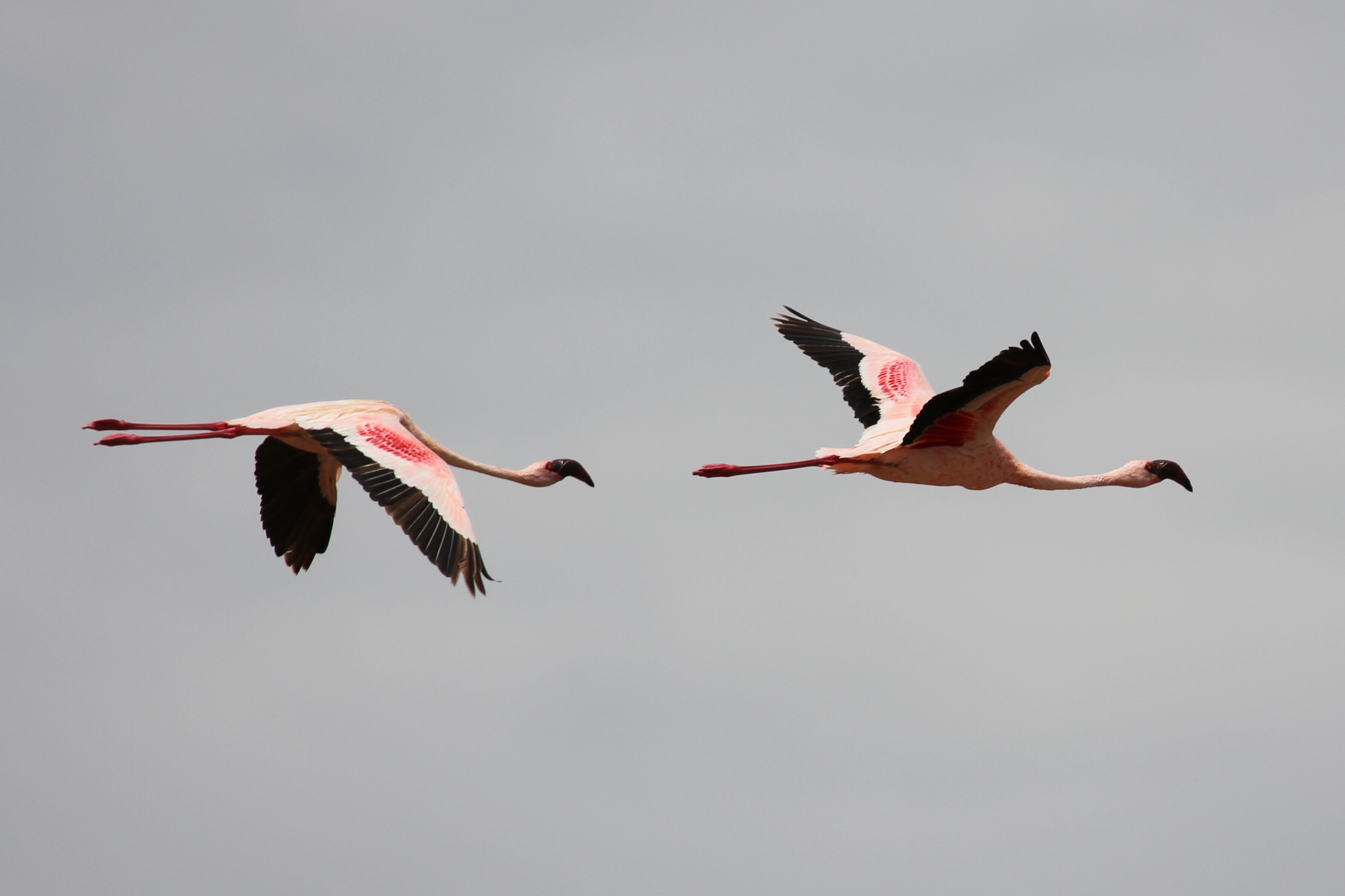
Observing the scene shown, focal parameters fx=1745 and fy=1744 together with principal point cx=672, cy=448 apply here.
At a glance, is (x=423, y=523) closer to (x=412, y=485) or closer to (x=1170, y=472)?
(x=412, y=485)

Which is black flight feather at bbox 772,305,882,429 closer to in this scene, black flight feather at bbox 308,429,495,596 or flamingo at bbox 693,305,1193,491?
flamingo at bbox 693,305,1193,491

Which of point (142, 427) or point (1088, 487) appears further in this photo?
point (1088, 487)

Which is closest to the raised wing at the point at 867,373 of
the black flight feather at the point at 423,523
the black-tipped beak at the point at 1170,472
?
the black-tipped beak at the point at 1170,472

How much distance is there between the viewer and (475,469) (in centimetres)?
2031

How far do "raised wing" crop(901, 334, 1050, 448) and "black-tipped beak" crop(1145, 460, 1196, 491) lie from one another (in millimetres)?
2870

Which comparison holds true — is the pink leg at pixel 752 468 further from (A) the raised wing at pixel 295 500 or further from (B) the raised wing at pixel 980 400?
(A) the raised wing at pixel 295 500

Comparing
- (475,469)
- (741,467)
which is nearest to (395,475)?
(475,469)

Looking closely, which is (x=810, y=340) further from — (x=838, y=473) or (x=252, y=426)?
(x=252, y=426)

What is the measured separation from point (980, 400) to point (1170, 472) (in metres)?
3.87

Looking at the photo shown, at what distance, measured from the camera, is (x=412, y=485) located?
1720cm

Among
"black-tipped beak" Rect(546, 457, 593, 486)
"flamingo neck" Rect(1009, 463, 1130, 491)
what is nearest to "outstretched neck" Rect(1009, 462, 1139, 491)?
"flamingo neck" Rect(1009, 463, 1130, 491)

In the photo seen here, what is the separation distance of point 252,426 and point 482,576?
369 centimetres

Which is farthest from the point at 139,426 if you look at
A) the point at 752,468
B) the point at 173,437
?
the point at 752,468

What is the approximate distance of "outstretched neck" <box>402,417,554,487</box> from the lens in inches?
780
